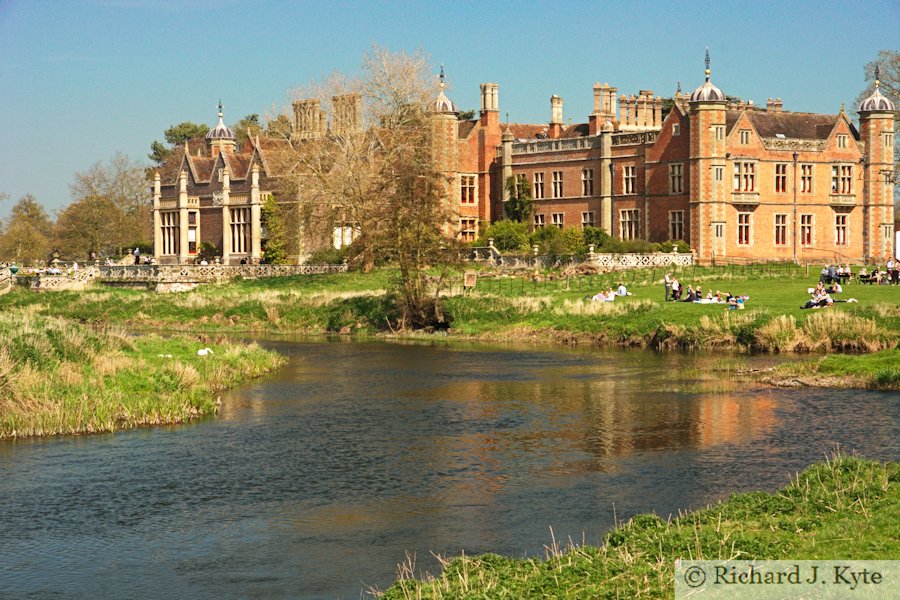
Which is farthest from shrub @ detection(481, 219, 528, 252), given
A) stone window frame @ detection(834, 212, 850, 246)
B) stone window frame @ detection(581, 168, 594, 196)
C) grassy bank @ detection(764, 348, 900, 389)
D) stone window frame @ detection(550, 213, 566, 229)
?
grassy bank @ detection(764, 348, 900, 389)

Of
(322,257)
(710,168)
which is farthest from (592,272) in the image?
(322,257)

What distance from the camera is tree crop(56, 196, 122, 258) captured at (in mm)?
100562

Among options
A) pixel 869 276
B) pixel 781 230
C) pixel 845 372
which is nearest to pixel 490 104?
pixel 781 230

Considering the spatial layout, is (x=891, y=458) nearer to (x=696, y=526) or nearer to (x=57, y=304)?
(x=696, y=526)

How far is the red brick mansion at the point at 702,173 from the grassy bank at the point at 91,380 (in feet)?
127

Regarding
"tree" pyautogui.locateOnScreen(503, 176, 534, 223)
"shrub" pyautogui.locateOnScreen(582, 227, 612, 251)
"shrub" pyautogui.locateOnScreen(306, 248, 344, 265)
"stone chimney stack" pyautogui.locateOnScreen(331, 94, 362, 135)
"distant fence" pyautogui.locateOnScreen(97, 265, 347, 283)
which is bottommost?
"distant fence" pyautogui.locateOnScreen(97, 265, 347, 283)

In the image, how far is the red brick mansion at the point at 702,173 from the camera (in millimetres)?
67562

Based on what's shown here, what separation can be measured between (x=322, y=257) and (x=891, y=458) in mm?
53570

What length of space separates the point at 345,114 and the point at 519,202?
14386 millimetres

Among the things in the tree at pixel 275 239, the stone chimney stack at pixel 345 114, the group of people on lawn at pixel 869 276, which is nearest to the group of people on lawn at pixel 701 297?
the group of people on lawn at pixel 869 276

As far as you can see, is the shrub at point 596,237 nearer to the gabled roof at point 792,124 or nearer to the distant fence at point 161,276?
the gabled roof at point 792,124

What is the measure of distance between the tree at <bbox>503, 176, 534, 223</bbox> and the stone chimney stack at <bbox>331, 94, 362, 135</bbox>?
13.3m

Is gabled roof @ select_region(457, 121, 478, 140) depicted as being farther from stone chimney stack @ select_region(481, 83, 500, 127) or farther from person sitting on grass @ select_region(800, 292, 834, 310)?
person sitting on grass @ select_region(800, 292, 834, 310)

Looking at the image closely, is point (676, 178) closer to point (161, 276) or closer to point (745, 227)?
point (745, 227)
